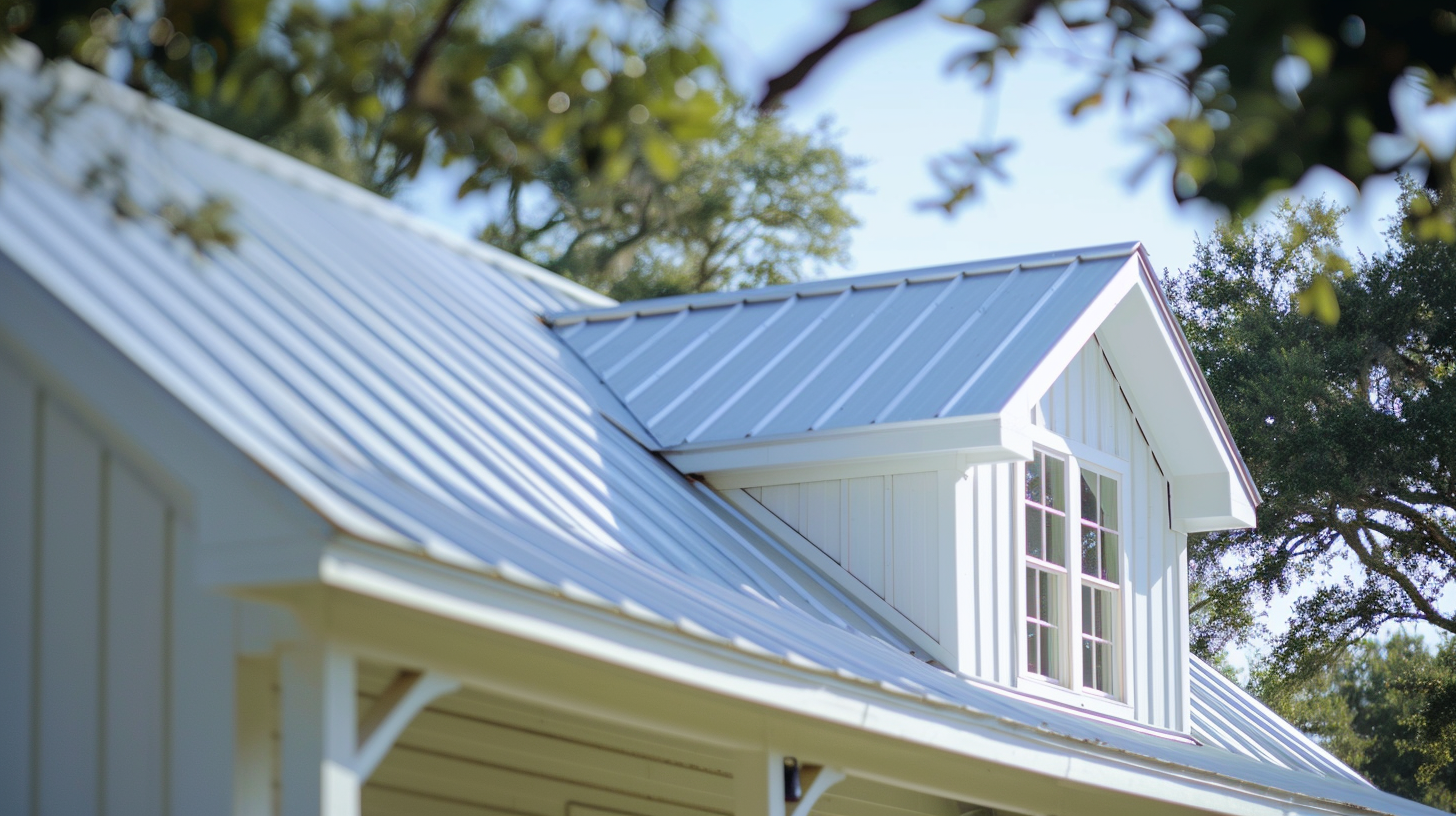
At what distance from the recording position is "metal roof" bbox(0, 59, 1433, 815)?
5.35 meters

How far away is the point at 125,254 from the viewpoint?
643 cm

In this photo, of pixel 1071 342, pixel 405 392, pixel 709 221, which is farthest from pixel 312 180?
Result: pixel 709 221

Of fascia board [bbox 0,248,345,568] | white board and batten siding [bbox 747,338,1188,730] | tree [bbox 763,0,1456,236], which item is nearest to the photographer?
tree [bbox 763,0,1456,236]

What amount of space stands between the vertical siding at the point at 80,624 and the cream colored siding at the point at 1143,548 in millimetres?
7887

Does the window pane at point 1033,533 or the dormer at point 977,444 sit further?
the window pane at point 1033,533

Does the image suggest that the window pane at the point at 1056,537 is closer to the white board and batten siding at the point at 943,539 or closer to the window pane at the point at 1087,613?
the white board and batten siding at the point at 943,539

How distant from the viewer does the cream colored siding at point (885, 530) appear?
10.2 metres

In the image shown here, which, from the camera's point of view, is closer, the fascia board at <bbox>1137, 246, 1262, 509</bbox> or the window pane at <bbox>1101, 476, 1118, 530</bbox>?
the fascia board at <bbox>1137, 246, 1262, 509</bbox>

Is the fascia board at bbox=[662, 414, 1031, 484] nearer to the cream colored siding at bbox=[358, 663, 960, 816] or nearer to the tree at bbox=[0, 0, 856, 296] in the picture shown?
the cream colored siding at bbox=[358, 663, 960, 816]

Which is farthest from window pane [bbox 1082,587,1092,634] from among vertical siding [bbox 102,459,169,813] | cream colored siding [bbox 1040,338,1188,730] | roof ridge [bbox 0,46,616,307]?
vertical siding [bbox 102,459,169,813]

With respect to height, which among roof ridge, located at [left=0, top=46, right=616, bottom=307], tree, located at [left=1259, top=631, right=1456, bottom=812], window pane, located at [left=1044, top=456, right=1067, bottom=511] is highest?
tree, located at [left=1259, top=631, right=1456, bottom=812]

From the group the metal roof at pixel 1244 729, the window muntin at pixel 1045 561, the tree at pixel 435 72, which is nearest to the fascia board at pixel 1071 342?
the window muntin at pixel 1045 561

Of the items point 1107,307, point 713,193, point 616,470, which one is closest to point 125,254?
point 616,470

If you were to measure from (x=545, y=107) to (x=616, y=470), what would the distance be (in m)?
5.76
